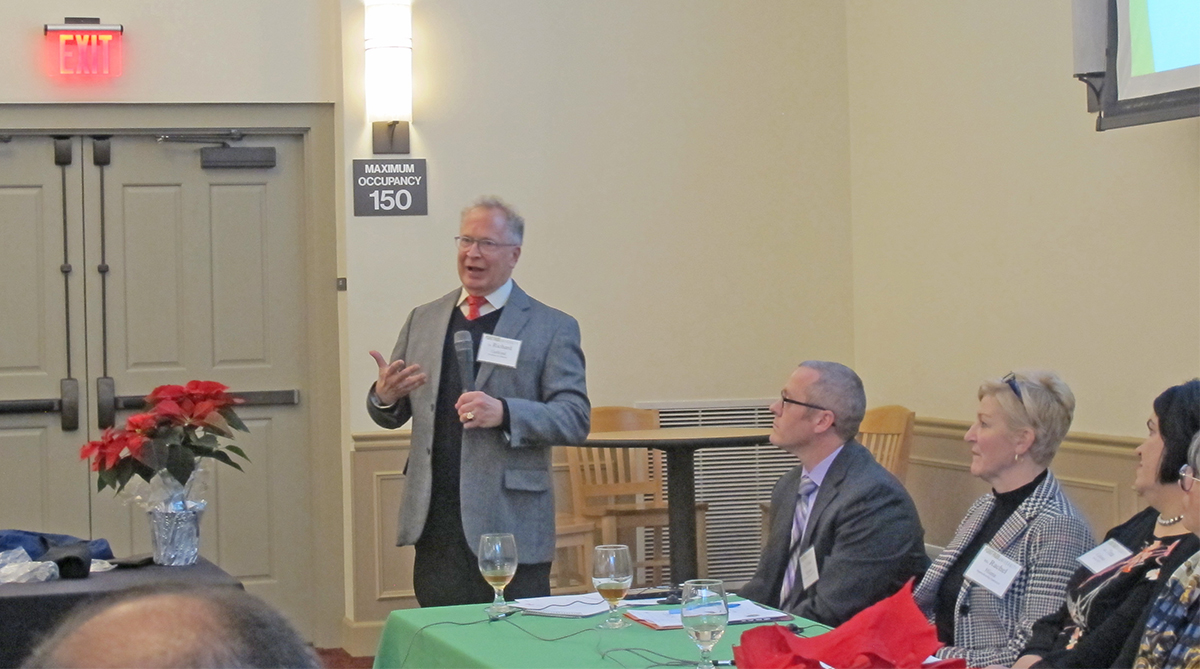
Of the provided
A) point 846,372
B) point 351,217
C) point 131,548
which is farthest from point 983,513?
point 131,548

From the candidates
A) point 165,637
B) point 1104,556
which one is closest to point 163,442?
point 1104,556

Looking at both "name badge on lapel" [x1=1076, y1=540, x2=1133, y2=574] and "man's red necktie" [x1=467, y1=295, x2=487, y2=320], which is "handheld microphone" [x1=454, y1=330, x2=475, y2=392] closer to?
"man's red necktie" [x1=467, y1=295, x2=487, y2=320]

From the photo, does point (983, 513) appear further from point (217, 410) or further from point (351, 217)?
point (351, 217)

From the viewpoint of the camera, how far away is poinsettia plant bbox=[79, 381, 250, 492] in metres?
3.09

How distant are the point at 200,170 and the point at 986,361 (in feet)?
Result: 11.7

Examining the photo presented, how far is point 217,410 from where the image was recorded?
3.21m

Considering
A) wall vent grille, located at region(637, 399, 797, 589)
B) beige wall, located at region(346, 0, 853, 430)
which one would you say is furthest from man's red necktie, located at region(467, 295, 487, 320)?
wall vent grille, located at region(637, 399, 797, 589)

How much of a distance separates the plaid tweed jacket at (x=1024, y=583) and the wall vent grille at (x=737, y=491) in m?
3.32

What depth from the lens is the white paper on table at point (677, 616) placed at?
250 centimetres

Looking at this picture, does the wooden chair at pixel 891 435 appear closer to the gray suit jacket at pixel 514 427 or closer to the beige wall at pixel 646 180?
the beige wall at pixel 646 180

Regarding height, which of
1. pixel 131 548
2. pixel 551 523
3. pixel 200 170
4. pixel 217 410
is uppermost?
pixel 200 170

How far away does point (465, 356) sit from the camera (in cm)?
336

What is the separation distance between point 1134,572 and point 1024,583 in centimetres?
34

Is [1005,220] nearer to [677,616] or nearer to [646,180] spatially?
[646,180]
